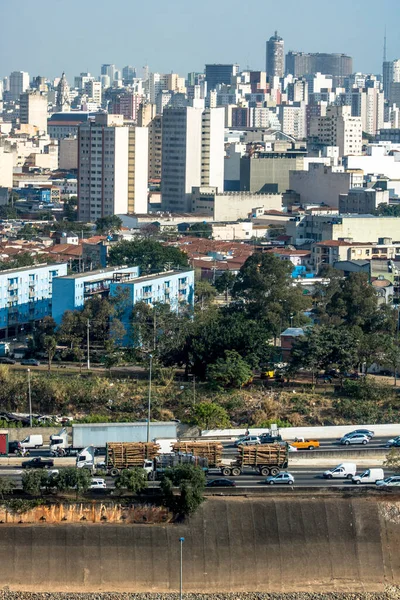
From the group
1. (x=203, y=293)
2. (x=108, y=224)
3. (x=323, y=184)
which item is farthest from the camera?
(x=323, y=184)

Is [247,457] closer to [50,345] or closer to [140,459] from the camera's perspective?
[140,459]

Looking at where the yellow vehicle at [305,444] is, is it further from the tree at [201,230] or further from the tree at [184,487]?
the tree at [201,230]

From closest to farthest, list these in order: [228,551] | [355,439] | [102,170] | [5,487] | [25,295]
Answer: [228,551] < [5,487] < [355,439] < [25,295] < [102,170]

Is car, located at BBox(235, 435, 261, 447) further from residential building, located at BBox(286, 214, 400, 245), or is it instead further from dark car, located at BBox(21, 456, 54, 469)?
residential building, located at BBox(286, 214, 400, 245)

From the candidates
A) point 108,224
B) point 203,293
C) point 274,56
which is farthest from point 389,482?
point 274,56

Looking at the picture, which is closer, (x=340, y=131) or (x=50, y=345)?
(x=50, y=345)

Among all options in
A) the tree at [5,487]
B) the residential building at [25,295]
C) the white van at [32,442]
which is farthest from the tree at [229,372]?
the residential building at [25,295]
